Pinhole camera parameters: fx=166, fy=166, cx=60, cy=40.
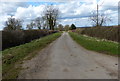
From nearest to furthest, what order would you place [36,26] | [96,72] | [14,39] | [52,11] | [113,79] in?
[113,79] → [96,72] → [14,39] → [52,11] → [36,26]

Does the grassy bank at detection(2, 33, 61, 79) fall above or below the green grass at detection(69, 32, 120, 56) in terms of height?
below

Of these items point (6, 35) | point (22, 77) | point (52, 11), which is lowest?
point (22, 77)

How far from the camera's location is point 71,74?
6801 mm

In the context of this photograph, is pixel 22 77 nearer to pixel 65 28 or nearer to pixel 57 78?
pixel 57 78

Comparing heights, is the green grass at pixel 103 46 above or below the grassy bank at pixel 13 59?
above

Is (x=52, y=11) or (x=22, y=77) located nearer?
(x=22, y=77)

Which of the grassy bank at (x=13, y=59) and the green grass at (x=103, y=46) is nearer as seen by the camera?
the grassy bank at (x=13, y=59)

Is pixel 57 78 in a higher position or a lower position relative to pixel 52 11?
lower

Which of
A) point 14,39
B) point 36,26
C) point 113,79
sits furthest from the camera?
point 36,26

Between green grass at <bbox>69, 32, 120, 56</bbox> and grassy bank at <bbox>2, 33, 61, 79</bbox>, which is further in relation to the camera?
green grass at <bbox>69, 32, 120, 56</bbox>

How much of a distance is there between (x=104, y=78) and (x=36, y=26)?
98.6 m

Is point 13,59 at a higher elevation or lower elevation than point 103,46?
lower

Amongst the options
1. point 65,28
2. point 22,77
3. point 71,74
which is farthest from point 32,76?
point 65,28

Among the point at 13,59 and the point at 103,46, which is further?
the point at 103,46
